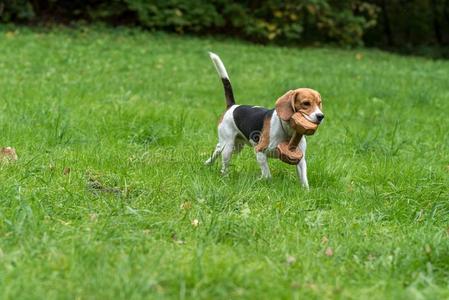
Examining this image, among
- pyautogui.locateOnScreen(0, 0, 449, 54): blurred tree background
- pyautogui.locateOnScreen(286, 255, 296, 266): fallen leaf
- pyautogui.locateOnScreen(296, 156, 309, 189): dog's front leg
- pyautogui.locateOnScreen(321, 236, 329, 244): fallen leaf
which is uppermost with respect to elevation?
pyautogui.locateOnScreen(286, 255, 296, 266): fallen leaf

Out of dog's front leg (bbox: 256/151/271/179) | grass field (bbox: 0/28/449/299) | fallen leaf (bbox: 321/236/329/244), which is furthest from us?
dog's front leg (bbox: 256/151/271/179)

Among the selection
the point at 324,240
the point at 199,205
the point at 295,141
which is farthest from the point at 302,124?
the point at 324,240

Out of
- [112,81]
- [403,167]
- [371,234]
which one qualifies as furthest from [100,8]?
[371,234]

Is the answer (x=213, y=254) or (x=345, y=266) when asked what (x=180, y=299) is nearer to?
(x=213, y=254)

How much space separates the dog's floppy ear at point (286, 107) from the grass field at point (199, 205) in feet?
1.56

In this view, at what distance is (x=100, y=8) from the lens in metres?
19.4

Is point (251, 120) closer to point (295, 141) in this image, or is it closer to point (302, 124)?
point (295, 141)

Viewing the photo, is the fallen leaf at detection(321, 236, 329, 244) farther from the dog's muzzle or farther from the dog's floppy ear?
the dog's floppy ear

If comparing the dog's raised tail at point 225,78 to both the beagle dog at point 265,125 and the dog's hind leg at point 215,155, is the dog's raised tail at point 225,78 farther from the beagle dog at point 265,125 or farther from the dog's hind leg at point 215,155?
the dog's hind leg at point 215,155

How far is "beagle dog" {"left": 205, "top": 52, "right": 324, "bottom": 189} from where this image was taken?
13.9 feet

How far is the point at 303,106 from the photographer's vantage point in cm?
421

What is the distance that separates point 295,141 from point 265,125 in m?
0.30

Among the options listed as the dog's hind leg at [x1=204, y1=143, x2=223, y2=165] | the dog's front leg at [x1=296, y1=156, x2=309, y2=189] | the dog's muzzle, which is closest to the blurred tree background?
the dog's hind leg at [x1=204, y1=143, x2=223, y2=165]

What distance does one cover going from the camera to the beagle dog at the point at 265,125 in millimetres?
4223
